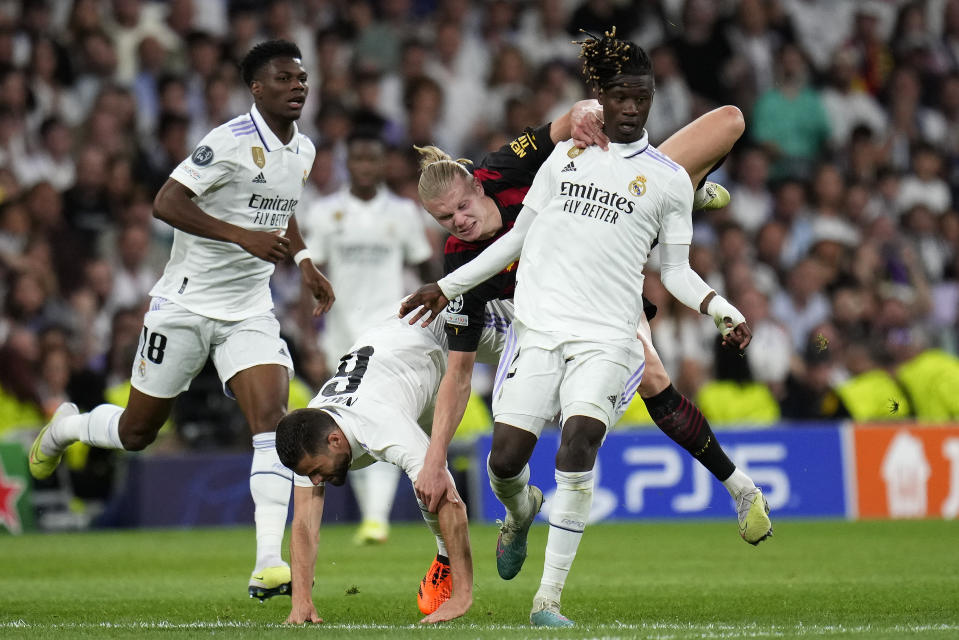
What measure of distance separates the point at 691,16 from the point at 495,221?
10544mm

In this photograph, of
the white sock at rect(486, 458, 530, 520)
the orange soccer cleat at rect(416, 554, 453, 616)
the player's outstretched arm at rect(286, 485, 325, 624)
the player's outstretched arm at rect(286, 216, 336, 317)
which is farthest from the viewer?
the player's outstretched arm at rect(286, 216, 336, 317)

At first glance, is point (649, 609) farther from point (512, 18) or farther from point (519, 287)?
point (512, 18)

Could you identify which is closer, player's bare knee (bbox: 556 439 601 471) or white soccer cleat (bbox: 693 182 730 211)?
player's bare knee (bbox: 556 439 601 471)

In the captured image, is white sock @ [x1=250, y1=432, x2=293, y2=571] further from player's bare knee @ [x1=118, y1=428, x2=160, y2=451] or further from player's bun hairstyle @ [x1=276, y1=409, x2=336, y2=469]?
player's bun hairstyle @ [x1=276, y1=409, x2=336, y2=469]

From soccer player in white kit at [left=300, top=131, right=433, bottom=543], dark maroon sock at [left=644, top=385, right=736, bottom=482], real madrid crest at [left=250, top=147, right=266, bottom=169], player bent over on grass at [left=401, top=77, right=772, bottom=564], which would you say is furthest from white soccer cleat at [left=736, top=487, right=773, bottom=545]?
soccer player in white kit at [left=300, top=131, right=433, bottom=543]

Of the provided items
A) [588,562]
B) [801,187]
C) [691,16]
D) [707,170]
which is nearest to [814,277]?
[801,187]

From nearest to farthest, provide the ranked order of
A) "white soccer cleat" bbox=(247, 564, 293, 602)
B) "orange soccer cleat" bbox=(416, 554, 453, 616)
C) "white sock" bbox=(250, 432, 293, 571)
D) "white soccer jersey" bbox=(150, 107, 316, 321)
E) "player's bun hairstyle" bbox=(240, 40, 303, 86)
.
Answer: "orange soccer cleat" bbox=(416, 554, 453, 616) < "white soccer cleat" bbox=(247, 564, 293, 602) < "white sock" bbox=(250, 432, 293, 571) < "white soccer jersey" bbox=(150, 107, 316, 321) < "player's bun hairstyle" bbox=(240, 40, 303, 86)

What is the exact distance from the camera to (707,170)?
759 cm

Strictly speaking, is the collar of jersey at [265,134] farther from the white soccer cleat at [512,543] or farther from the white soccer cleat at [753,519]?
the white soccer cleat at [753,519]

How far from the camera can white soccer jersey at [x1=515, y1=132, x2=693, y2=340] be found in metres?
6.52

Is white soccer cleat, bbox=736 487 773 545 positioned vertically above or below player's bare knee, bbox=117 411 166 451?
below

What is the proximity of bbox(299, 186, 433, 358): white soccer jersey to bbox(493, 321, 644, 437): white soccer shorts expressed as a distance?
474 centimetres

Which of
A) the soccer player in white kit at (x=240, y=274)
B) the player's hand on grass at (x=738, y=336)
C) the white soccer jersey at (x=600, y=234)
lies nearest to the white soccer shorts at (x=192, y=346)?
the soccer player in white kit at (x=240, y=274)

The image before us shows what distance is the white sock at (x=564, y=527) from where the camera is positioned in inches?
250
